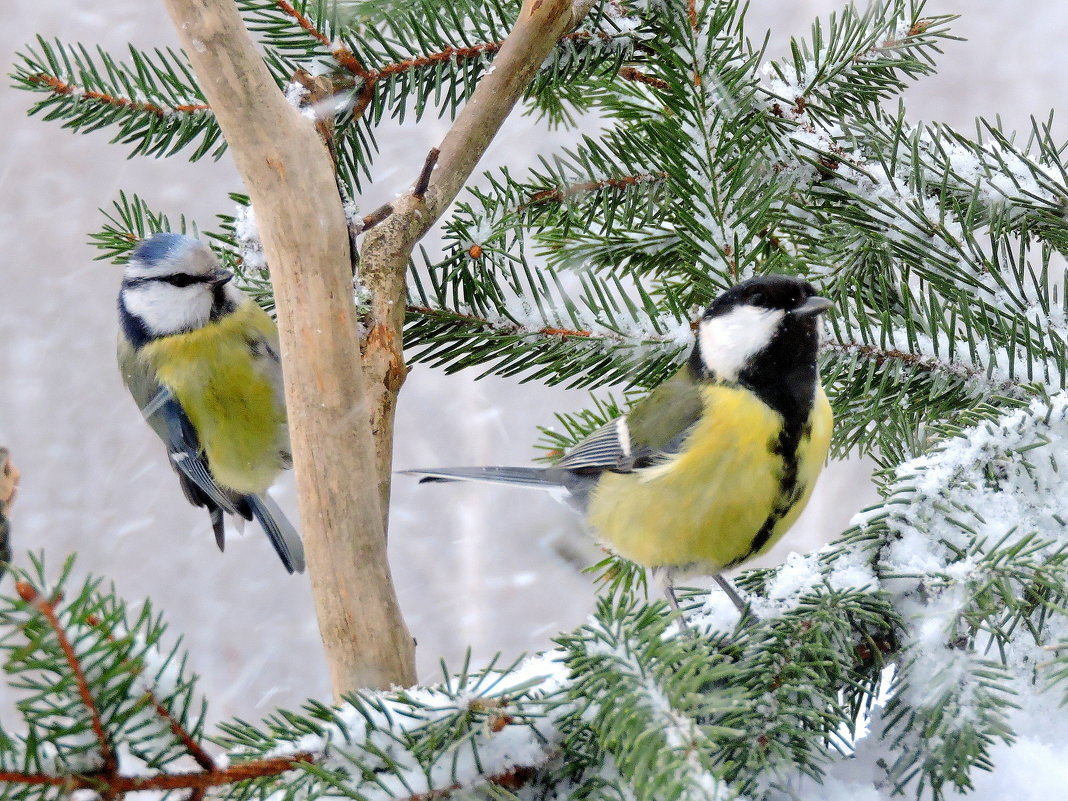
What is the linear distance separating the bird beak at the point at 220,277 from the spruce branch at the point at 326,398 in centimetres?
47

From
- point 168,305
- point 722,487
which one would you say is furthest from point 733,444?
point 168,305

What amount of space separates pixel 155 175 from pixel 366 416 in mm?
2534

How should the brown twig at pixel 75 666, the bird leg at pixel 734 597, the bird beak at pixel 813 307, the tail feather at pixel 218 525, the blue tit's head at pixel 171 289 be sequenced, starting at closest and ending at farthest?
1. the brown twig at pixel 75 666
2. the bird leg at pixel 734 597
3. the bird beak at pixel 813 307
4. the blue tit's head at pixel 171 289
5. the tail feather at pixel 218 525

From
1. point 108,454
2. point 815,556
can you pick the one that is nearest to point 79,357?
point 108,454

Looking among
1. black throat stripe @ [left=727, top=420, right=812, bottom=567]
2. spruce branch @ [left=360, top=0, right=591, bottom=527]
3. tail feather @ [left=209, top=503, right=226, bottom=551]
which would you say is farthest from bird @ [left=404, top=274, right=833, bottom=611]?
tail feather @ [left=209, top=503, right=226, bottom=551]

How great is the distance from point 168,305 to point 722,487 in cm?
73

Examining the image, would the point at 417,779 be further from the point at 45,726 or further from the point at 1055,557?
the point at 1055,557

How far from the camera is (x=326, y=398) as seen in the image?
0.60 meters

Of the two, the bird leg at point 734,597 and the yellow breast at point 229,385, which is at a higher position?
the yellow breast at point 229,385

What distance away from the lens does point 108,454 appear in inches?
101

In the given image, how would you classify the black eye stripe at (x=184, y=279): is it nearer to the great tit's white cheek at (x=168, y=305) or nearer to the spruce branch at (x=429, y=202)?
the great tit's white cheek at (x=168, y=305)

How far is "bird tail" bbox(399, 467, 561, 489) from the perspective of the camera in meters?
0.82

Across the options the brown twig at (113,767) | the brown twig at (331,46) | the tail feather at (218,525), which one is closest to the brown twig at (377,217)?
the brown twig at (331,46)

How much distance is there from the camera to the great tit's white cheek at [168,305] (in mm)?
1117
